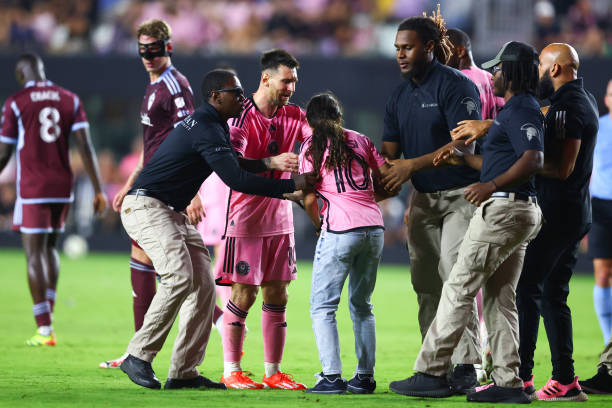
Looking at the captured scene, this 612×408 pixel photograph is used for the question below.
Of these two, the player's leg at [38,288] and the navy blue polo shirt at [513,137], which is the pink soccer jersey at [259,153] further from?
the player's leg at [38,288]

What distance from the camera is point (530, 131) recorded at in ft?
18.7

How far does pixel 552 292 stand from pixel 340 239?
61.1 inches

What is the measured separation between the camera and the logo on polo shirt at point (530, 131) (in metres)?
5.69

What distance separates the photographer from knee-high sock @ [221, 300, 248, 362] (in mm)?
6742

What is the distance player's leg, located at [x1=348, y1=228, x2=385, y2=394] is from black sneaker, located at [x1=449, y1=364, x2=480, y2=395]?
56 cm

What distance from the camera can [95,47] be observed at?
65.8 ft

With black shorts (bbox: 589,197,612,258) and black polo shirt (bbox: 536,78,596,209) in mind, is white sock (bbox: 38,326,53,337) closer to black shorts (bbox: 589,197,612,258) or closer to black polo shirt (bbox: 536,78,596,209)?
black polo shirt (bbox: 536,78,596,209)

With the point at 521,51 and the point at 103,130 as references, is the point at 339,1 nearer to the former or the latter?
the point at 103,130

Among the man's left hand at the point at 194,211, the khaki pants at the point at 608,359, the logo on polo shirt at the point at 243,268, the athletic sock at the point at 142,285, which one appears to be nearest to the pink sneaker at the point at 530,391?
the khaki pants at the point at 608,359

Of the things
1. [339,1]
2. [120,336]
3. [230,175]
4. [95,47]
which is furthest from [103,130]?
[230,175]

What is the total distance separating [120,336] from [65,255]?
11.0 m

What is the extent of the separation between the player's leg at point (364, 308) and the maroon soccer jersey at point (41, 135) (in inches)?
162

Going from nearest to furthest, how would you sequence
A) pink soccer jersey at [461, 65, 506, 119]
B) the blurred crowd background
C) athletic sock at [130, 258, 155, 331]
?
1. pink soccer jersey at [461, 65, 506, 119]
2. athletic sock at [130, 258, 155, 331]
3. the blurred crowd background

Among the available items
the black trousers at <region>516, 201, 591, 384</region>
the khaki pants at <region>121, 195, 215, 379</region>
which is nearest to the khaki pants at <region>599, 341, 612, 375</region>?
the black trousers at <region>516, 201, 591, 384</region>
